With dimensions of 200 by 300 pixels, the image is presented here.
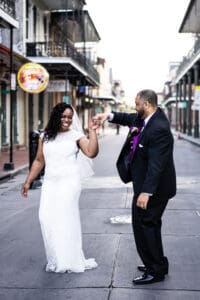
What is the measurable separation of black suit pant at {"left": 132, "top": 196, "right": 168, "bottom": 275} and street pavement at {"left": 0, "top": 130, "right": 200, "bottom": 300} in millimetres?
187

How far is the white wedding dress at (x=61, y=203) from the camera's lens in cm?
518

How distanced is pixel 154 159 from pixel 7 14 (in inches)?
468

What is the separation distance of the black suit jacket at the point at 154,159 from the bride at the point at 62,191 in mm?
541

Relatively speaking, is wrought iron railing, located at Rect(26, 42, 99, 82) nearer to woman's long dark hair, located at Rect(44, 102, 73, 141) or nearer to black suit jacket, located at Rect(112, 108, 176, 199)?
woman's long dark hair, located at Rect(44, 102, 73, 141)

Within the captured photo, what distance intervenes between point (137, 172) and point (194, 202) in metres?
5.17

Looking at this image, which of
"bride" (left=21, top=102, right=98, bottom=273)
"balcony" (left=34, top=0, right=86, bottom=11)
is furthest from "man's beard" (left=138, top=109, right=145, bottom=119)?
"balcony" (left=34, top=0, right=86, bottom=11)

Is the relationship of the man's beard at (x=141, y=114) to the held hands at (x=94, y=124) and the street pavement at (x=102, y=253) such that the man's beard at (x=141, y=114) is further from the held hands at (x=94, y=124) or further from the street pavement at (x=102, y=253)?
the street pavement at (x=102, y=253)

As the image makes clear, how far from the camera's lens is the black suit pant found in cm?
478

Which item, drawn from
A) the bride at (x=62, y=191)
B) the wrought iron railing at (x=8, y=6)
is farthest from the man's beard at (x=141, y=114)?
the wrought iron railing at (x=8, y=6)

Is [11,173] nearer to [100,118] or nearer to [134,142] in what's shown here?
[100,118]

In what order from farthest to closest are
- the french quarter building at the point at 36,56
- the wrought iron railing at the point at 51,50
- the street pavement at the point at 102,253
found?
the wrought iron railing at the point at 51,50
the french quarter building at the point at 36,56
the street pavement at the point at 102,253

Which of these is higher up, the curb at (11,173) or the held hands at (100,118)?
the held hands at (100,118)

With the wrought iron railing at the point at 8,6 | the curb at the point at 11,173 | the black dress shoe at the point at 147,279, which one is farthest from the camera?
the wrought iron railing at the point at 8,6

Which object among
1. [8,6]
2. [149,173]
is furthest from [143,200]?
[8,6]
